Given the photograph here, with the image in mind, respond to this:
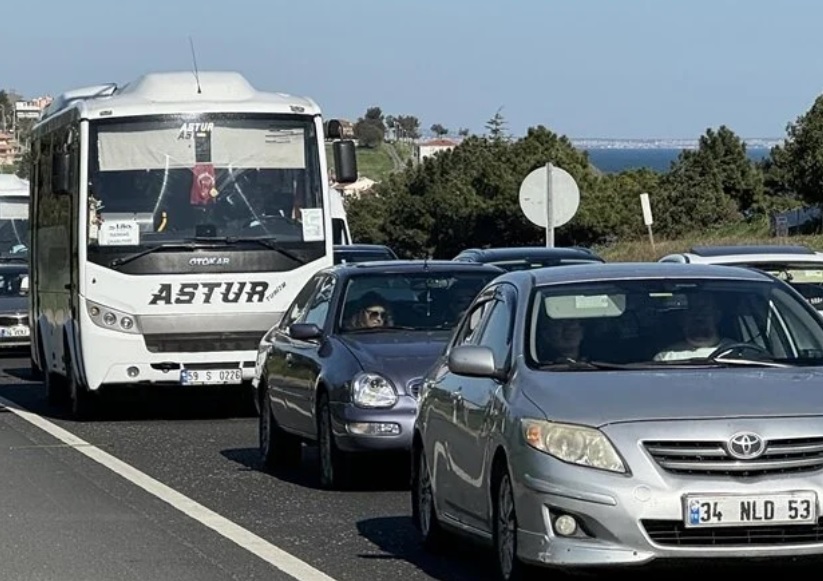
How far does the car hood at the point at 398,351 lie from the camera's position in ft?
44.5

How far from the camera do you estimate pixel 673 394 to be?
8.78 meters

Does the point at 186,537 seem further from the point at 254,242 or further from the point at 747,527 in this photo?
the point at 254,242

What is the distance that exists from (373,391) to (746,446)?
531 centimetres

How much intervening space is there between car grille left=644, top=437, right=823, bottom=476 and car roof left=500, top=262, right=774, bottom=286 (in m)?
1.82

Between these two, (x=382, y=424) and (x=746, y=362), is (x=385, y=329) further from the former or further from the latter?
(x=746, y=362)

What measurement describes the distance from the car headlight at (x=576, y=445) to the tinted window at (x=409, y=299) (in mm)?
6080

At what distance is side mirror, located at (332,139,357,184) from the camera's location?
20.2m

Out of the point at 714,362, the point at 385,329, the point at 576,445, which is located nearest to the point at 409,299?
the point at 385,329

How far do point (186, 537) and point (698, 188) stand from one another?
7080 cm

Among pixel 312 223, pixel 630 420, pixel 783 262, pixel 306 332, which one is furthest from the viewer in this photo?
pixel 312 223

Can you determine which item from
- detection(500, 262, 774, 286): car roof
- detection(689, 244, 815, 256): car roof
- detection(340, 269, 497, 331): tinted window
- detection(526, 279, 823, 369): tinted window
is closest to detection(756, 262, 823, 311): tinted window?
detection(689, 244, 815, 256): car roof

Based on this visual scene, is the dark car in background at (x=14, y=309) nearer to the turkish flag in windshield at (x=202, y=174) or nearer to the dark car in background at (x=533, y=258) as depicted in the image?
the dark car in background at (x=533, y=258)

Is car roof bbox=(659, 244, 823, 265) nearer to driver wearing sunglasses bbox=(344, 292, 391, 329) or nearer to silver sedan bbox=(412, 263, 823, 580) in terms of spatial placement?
driver wearing sunglasses bbox=(344, 292, 391, 329)

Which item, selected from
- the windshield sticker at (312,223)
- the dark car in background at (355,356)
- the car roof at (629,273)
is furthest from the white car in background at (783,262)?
the car roof at (629,273)
